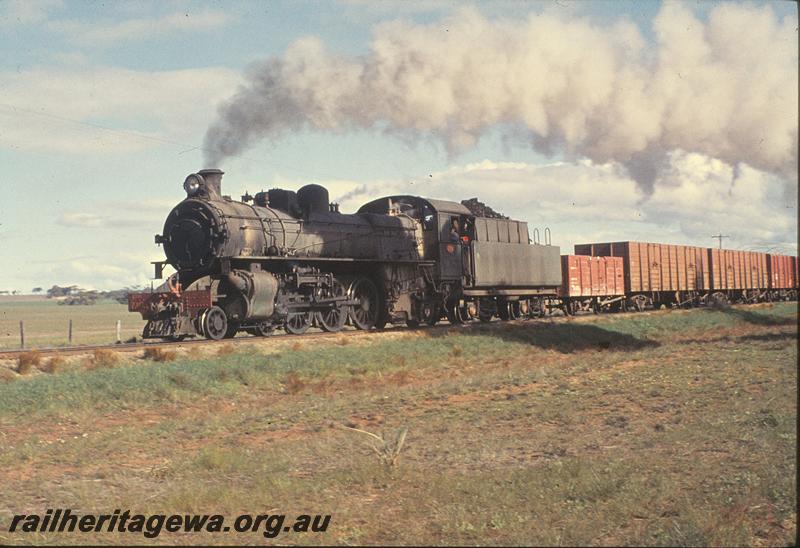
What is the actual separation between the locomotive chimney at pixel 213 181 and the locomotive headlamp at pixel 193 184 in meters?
0.14

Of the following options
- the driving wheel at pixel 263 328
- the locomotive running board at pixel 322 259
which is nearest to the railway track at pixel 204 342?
the driving wheel at pixel 263 328

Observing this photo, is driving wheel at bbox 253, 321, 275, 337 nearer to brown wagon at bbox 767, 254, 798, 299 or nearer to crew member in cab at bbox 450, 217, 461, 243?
crew member in cab at bbox 450, 217, 461, 243

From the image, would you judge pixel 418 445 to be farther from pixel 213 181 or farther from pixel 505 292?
pixel 505 292

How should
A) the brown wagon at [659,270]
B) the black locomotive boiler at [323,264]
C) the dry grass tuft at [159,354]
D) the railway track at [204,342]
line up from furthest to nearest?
the brown wagon at [659,270] → the black locomotive boiler at [323,264] → the railway track at [204,342] → the dry grass tuft at [159,354]

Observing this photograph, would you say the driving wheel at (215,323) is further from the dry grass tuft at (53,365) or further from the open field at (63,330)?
the open field at (63,330)

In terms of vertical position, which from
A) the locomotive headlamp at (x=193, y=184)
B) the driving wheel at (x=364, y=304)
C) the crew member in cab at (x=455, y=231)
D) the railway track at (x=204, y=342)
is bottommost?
the railway track at (x=204, y=342)

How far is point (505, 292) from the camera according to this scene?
30.8 m

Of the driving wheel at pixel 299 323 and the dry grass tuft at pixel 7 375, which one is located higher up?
the driving wheel at pixel 299 323

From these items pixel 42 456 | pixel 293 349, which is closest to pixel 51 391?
pixel 42 456

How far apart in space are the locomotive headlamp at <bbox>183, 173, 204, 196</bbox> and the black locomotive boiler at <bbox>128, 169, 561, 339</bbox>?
0.03m

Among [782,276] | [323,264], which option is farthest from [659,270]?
[323,264]

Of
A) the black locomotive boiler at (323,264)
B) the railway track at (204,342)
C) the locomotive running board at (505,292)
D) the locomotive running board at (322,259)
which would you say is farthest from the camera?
the locomotive running board at (505,292)

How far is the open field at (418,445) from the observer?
7688mm

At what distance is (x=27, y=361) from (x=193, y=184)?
6.75 meters
